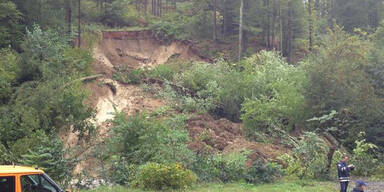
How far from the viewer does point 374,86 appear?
23.2 metres

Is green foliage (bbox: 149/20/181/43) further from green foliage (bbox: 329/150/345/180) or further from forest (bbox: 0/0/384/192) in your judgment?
green foliage (bbox: 329/150/345/180)

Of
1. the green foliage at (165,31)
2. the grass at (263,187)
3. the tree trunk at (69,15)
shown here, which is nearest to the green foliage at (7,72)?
the tree trunk at (69,15)

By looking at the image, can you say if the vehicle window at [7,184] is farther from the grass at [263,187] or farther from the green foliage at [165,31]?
the green foliage at [165,31]

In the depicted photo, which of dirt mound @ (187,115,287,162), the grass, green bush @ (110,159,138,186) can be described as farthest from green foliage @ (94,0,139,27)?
the grass

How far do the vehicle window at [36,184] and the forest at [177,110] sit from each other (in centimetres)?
Result: 531

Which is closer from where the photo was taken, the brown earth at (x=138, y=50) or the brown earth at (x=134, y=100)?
the brown earth at (x=134, y=100)

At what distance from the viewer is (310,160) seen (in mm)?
17734

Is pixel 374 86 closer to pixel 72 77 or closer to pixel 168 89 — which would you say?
pixel 168 89

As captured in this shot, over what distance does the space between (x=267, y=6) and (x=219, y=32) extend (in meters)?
5.63

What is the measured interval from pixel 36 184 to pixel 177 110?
19.6m

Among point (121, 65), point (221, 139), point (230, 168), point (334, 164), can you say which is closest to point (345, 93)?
point (334, 164)

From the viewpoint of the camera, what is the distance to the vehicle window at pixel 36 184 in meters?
8.54

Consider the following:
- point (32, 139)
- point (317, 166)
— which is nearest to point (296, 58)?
point (317, 166)

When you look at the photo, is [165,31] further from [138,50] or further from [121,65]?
[121,65]
